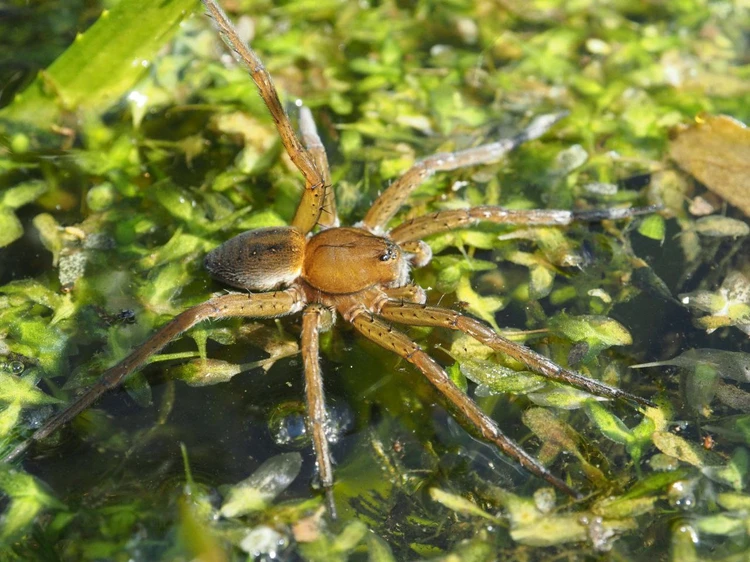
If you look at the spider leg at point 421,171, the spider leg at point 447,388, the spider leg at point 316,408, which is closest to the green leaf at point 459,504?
the spider leg at point 447,388

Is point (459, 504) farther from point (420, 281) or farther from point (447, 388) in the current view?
point (420, 281)

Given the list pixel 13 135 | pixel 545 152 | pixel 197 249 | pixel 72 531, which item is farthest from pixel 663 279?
pixel 13 135

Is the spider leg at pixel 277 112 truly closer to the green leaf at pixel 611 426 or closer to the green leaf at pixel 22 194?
the green leaf at pixel 22 194

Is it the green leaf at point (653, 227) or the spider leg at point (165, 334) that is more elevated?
the spider leg at point (165, 334)

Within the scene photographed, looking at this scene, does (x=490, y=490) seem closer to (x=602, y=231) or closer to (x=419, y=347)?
(x=419, y=347)

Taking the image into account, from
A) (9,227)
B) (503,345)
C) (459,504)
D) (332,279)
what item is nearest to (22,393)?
(9,227)

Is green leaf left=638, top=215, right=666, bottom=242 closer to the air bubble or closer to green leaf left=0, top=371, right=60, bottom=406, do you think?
the air bubble

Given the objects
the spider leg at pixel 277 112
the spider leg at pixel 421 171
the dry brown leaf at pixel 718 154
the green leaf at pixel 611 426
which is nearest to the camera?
the green leaf at pixel 611 426

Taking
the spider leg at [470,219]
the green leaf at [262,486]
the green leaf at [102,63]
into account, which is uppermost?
the green leaf at [102,63]
